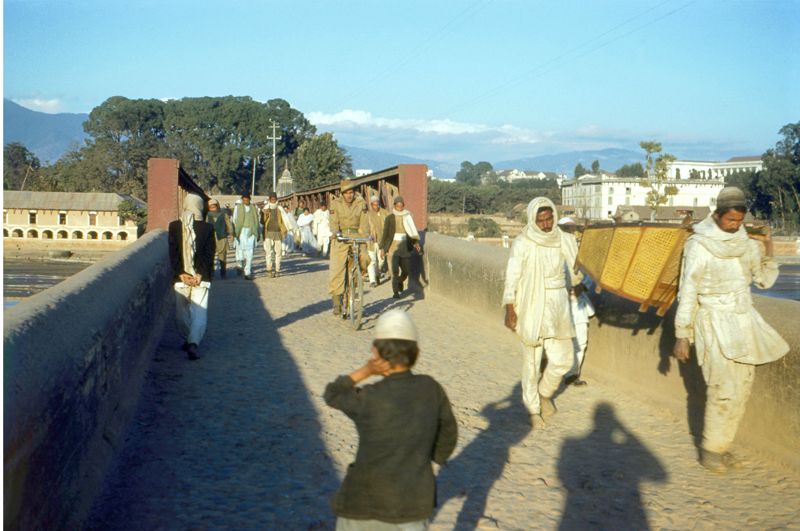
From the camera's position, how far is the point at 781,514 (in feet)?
16.3

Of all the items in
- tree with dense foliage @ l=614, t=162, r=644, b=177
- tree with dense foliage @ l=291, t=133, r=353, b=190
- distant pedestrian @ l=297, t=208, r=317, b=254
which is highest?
tree with dense foliage @ l=614, t=162, r=644, b=177

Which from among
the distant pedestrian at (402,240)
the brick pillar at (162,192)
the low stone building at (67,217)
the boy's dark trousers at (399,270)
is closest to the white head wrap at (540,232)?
the distant pedestrian at (402,240)

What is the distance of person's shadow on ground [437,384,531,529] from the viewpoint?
514 centimetres

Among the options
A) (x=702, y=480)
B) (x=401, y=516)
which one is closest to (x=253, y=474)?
(x=401, y=516)

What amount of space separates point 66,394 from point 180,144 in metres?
119

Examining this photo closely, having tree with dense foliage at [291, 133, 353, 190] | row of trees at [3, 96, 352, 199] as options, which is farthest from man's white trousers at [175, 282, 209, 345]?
row of trees at [3, 96, 352, 199]

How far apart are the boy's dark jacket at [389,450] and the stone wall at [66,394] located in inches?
44.7

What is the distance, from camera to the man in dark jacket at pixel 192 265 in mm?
9078

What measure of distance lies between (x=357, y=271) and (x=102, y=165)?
3476 inches

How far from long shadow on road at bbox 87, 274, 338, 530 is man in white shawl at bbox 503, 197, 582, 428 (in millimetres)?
1700

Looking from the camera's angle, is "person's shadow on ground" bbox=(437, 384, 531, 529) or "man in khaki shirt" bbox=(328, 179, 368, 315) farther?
"man in khaki shirt" bbox=(328, 179, 368, 315)

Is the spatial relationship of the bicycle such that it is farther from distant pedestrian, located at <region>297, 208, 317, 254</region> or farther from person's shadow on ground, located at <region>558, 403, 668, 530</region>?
distant pedestrian, located at <region>297, 208, 317, 254</region>

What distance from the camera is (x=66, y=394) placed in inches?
160

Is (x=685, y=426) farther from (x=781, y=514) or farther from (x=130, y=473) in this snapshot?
(x=130, y=473)
